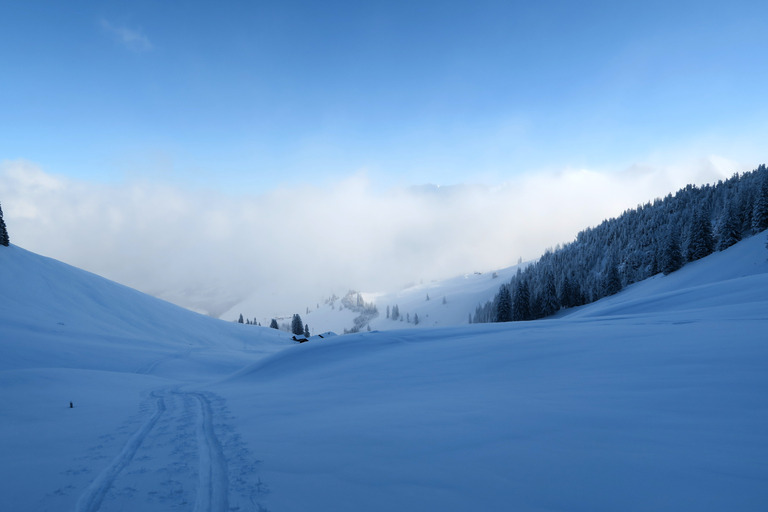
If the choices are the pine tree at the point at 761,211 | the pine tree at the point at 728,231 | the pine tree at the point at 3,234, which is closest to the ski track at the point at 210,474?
the pine tree at the point at 3,234

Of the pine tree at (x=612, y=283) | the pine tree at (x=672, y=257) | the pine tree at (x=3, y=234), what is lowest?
the pine tree at (x=612, y=283)

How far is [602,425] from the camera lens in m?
5.57

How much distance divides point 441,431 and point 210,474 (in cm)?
397

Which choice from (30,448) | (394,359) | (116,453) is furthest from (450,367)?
(30,448)

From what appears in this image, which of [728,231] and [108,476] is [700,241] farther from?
[108,476]

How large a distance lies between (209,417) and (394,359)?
7.33 m

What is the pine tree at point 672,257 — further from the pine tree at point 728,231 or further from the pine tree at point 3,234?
the pine tree at point 3,234

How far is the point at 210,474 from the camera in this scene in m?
5.43

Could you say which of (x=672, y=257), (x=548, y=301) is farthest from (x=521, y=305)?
(x=672, y=257)

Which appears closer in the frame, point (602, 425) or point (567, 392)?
point (602, 425)

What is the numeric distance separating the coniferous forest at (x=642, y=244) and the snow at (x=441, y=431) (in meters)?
61.8

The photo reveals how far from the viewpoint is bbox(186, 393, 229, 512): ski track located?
14.9 feet

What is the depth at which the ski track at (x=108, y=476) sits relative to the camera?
4.68 metres

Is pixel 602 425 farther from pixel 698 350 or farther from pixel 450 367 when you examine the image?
pixel 450 367
